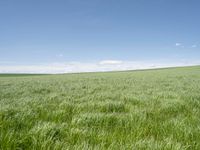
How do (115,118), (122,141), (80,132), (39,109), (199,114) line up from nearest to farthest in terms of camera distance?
1. (122,141)
2. (80,132)
3. (115,118)
4. (199,114)
5. (39,109)

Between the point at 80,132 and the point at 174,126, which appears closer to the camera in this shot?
the point at 80,132

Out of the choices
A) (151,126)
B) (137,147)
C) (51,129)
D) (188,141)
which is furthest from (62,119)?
(188,141)

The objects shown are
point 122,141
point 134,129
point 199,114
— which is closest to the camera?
point 122,141

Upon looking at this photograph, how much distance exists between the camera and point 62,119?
4.39 m

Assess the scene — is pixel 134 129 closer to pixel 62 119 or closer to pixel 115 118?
pixel 115 118

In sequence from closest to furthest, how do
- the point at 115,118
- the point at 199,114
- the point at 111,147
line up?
1. the point at 111,147
2. the point at 115,118
3. the point at 199,114

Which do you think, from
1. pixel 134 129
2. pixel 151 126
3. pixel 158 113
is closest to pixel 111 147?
pixel 134 129

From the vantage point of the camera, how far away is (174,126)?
3.69 meters

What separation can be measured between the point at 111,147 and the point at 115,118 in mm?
1709

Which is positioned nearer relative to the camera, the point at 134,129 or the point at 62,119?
the point at 134,129

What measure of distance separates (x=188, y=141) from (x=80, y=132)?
1.68 metres

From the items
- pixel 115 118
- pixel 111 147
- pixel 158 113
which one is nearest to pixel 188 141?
pixel 111 147

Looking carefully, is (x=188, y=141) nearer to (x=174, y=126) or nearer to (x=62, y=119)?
(x=174, y=126)

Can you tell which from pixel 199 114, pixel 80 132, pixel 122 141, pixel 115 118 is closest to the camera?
pixel 122 141
